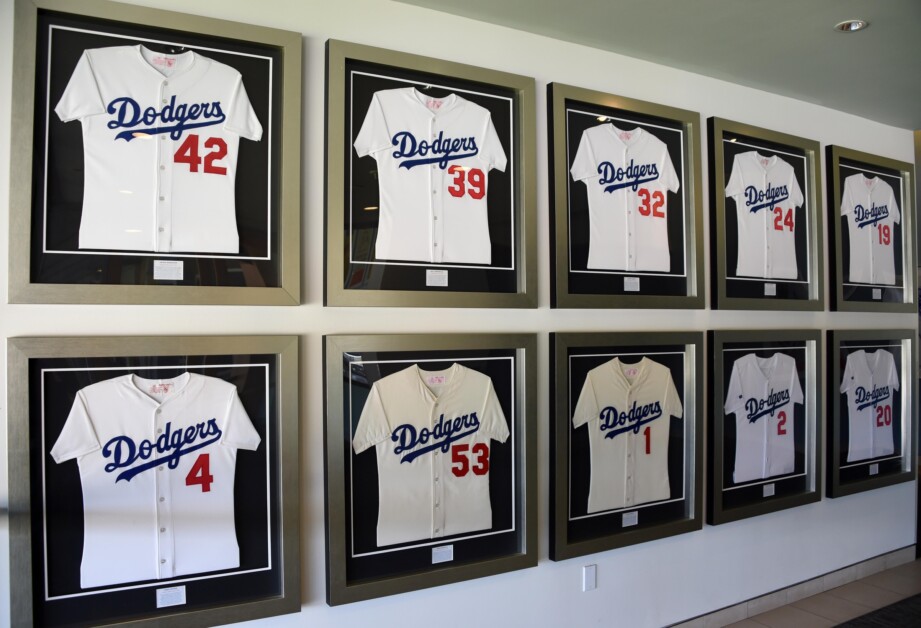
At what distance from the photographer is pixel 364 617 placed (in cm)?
202

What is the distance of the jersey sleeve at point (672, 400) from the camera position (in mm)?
2660

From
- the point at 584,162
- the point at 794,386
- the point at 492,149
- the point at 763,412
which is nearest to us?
the point at 492,149

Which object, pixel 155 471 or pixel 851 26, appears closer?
pixel 155 471

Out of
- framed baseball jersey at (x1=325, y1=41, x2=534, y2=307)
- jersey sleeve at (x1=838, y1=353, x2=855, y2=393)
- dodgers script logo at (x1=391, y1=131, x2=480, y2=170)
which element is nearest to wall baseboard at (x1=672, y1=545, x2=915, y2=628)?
jersey sleeve at (x1=838, y1=353, x2=855, y2=393)

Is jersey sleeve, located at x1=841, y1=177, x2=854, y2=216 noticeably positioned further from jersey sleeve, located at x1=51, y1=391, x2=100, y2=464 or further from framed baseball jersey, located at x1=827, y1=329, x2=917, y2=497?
jersey sleeve, located at x1=51, y1=391, x2=100, y2=464

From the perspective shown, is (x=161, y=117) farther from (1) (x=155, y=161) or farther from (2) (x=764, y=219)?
(2) (x=764, y=219)

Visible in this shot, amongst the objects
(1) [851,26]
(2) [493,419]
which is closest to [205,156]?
(2) [493,419]

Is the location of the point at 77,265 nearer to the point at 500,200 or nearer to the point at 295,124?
the point at 295,124

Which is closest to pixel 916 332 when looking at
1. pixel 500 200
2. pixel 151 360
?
pixel 500 200

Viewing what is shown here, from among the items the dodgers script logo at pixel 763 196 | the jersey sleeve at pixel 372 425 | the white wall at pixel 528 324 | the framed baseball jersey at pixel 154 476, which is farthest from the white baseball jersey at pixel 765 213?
the framed baseball jersey at pixel 154 476

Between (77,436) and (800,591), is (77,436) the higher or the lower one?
the higher one

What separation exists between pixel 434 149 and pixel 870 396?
291 cm

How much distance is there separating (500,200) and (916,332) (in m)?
2.98

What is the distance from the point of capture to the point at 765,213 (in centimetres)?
298
